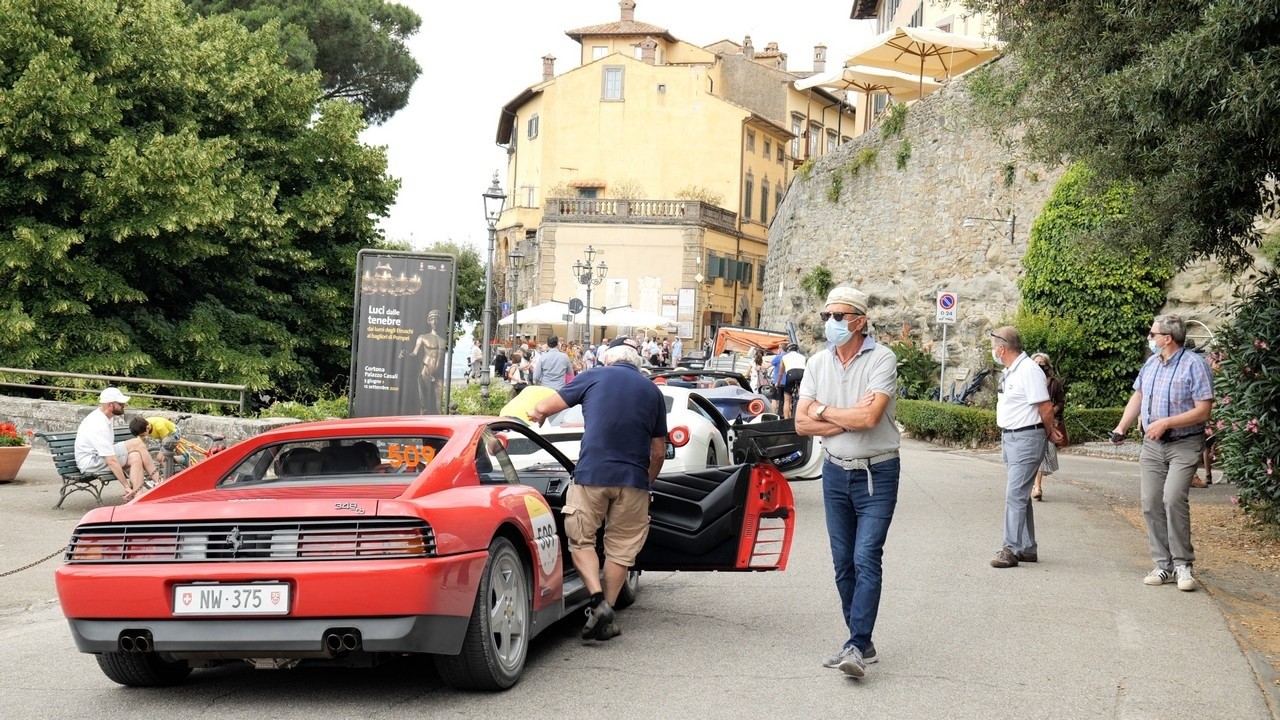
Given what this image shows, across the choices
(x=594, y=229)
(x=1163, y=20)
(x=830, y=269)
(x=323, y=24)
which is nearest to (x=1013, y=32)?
(x=1163, y=20)

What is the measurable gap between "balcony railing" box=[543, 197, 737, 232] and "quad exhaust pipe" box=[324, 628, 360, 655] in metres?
58.7

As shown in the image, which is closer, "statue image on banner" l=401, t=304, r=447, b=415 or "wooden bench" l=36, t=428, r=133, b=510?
"wooden bench" l=36, t=428, r=133, b=510

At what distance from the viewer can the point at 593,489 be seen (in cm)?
717

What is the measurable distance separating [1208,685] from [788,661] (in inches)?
79.6

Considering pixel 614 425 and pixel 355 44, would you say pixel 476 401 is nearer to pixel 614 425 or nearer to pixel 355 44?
pixel 614 425

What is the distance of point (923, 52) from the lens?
132 feet

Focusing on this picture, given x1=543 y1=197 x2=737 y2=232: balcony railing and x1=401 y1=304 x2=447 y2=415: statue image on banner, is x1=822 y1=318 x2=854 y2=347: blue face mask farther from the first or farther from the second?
x1=543 y1=197 x2=737 y2=232: balcony railing

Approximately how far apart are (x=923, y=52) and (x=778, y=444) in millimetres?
29381

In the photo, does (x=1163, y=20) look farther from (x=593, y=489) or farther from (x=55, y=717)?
(x=55, y=717)

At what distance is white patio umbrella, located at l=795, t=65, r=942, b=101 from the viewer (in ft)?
143

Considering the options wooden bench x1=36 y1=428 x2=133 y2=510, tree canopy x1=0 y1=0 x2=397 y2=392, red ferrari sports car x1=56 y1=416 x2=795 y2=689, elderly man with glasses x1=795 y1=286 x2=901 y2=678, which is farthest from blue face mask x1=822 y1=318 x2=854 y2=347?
tree canopy x1=0 y1=0 x2=397 y2=392

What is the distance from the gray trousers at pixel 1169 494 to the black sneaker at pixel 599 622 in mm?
4317

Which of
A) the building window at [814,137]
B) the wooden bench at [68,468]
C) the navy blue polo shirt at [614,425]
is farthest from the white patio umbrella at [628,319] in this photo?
the building window at [814,137]

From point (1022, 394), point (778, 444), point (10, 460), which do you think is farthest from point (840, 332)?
point (10, 460)
